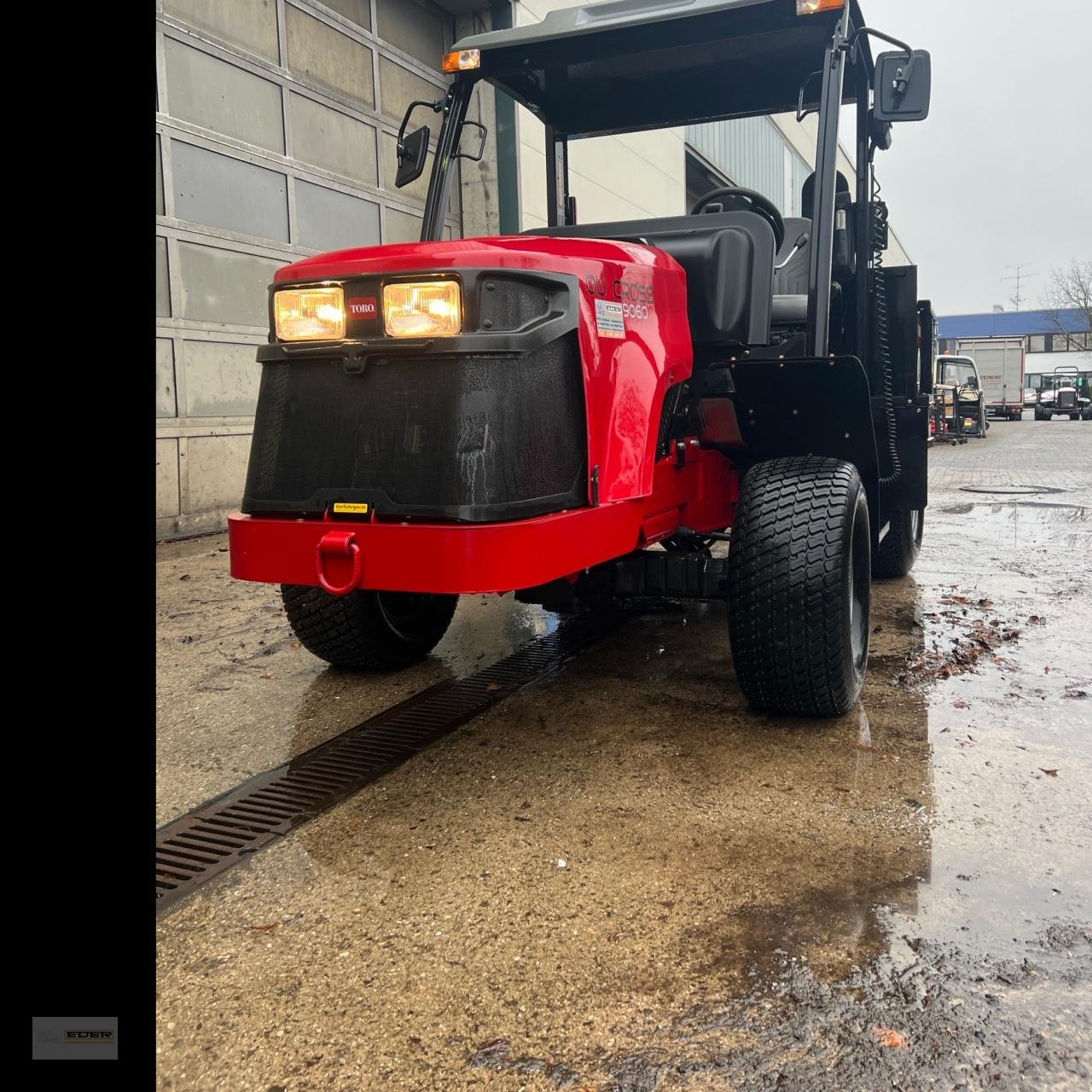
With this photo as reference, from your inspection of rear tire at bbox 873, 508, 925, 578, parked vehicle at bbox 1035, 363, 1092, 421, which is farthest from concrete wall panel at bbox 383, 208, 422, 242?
parked vehicle at bbox 1035, 363, 1092, 421

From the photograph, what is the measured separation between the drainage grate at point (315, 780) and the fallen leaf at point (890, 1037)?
1.48 m

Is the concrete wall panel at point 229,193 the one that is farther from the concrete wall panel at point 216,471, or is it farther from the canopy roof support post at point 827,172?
the canopy roof support post at point 827,172

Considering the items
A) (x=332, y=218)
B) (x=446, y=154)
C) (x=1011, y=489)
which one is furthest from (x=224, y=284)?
(x=1011, y=489)

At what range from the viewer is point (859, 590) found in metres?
3.85

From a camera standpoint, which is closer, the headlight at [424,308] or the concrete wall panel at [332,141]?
the headlight at [424,308]

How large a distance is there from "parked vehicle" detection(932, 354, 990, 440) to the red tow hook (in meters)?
18.9

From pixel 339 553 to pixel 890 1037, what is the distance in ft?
5.95

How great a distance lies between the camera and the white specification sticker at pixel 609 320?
305 centimetres

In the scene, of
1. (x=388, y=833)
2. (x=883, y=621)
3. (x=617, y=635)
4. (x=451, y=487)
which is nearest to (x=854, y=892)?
(x=388, y=833)

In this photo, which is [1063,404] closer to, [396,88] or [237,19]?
[396,88]

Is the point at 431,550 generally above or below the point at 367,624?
above

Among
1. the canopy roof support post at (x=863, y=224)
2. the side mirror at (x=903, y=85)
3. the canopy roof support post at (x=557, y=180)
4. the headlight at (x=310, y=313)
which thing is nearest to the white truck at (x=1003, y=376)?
the canopy roof support post at (x=863, y=224)

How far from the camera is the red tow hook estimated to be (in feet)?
9.31
